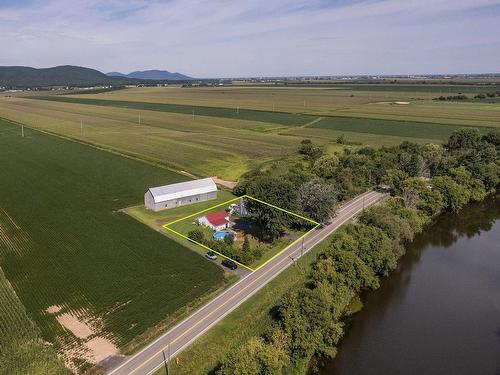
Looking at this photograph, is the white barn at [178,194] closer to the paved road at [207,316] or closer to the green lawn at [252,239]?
the green lawn at [252,239]

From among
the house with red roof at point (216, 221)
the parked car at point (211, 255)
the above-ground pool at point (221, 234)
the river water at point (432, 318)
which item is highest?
the house with red roof at point (216, 221)

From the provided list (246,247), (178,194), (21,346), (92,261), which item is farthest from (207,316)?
(178,194)

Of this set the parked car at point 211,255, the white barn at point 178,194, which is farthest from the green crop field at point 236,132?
the parked car at point 211,255

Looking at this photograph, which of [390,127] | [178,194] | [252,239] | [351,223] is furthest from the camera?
[390,127]

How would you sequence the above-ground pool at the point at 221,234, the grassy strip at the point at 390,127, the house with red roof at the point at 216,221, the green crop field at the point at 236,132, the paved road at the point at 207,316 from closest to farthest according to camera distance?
the paved road at the point at 207,316, the above-ground pool at the point at 221,234, the house with red roof at the point at 216,221, the green crop field at the point at 236,132, the grassy strip at the point at 390,127

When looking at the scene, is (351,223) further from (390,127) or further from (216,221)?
(390,127)

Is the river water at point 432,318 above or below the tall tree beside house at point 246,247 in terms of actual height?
below
